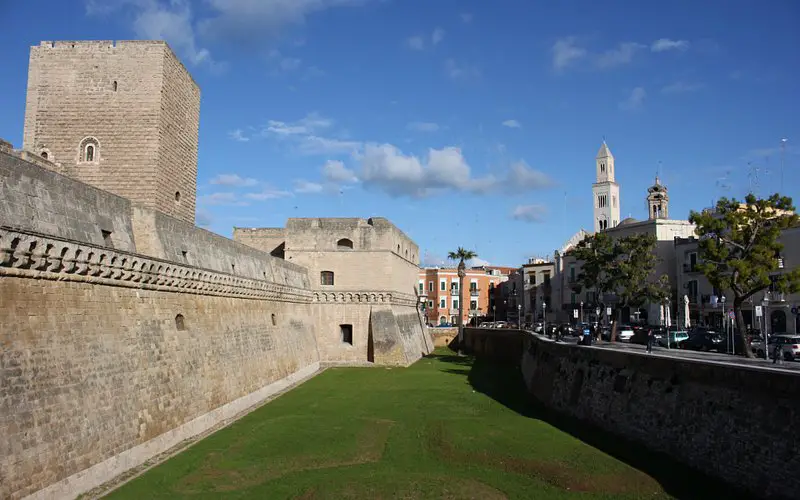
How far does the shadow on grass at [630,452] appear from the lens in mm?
11633

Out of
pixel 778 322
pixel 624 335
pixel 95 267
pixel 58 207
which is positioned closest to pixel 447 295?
pixel 624 335

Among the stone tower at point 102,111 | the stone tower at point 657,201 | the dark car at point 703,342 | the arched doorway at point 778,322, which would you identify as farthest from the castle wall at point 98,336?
the stone tower at point 657,201

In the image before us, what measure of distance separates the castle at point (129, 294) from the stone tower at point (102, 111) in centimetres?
5

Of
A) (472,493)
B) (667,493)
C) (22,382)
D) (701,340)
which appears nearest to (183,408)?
(22,382)

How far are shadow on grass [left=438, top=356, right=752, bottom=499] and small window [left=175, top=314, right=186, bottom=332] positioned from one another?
10424mm

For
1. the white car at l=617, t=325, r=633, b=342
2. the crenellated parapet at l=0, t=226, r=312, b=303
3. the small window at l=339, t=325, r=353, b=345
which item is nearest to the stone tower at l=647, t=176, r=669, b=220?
the white car at l=617, t=325, r=633, b=342

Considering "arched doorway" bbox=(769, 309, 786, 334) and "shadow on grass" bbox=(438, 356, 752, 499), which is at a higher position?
"arched doorway" bbox=(769, 309, 786, 334)

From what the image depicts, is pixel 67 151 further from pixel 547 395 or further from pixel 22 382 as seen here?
pixel 547 395

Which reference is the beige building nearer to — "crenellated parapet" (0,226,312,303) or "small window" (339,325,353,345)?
"small window" (339,325,353,345)

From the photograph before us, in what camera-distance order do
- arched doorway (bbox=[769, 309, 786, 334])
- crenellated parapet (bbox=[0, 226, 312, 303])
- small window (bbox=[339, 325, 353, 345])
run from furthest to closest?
1. arched doorway (bbox=[769, 309, 786, 334])
2. small window (bbox=[339, 325, 353, 345])
3. crenellated parapet (bbox=[0, 226, 312, 303])

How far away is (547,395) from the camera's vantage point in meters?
21.9

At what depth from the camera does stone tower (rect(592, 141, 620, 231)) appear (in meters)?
77.7

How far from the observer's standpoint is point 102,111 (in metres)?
22.8

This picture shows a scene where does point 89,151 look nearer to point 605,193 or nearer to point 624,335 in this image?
point 624,335
